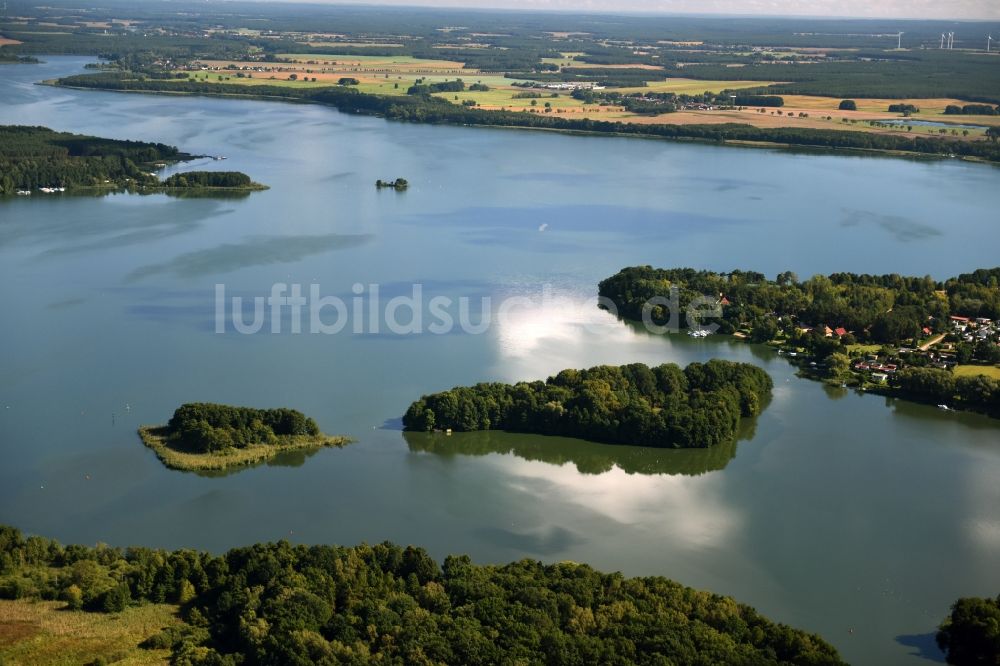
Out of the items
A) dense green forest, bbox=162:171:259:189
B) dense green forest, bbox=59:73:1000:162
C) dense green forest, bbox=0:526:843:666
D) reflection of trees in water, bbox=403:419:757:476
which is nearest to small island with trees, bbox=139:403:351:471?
reflection of trees in water, bbox=403:419:757:476

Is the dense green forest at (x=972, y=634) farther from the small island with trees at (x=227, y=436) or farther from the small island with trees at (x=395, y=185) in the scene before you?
the small island with trees at (x=395, y=185)

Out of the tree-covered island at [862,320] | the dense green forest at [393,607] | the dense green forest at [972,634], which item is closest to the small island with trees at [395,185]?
the tree-covered island at [862,320]

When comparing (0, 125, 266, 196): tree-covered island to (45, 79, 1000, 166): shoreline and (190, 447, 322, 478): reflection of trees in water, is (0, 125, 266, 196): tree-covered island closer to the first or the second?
(45, 79, 1000, 166): shoreline

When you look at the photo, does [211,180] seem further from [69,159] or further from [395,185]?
[395,185]

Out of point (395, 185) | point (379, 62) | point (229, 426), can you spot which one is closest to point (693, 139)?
point (395, 185)

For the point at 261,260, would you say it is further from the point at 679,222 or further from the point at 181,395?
the point at 679,222

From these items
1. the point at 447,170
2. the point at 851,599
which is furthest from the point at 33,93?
the point at 851,599
